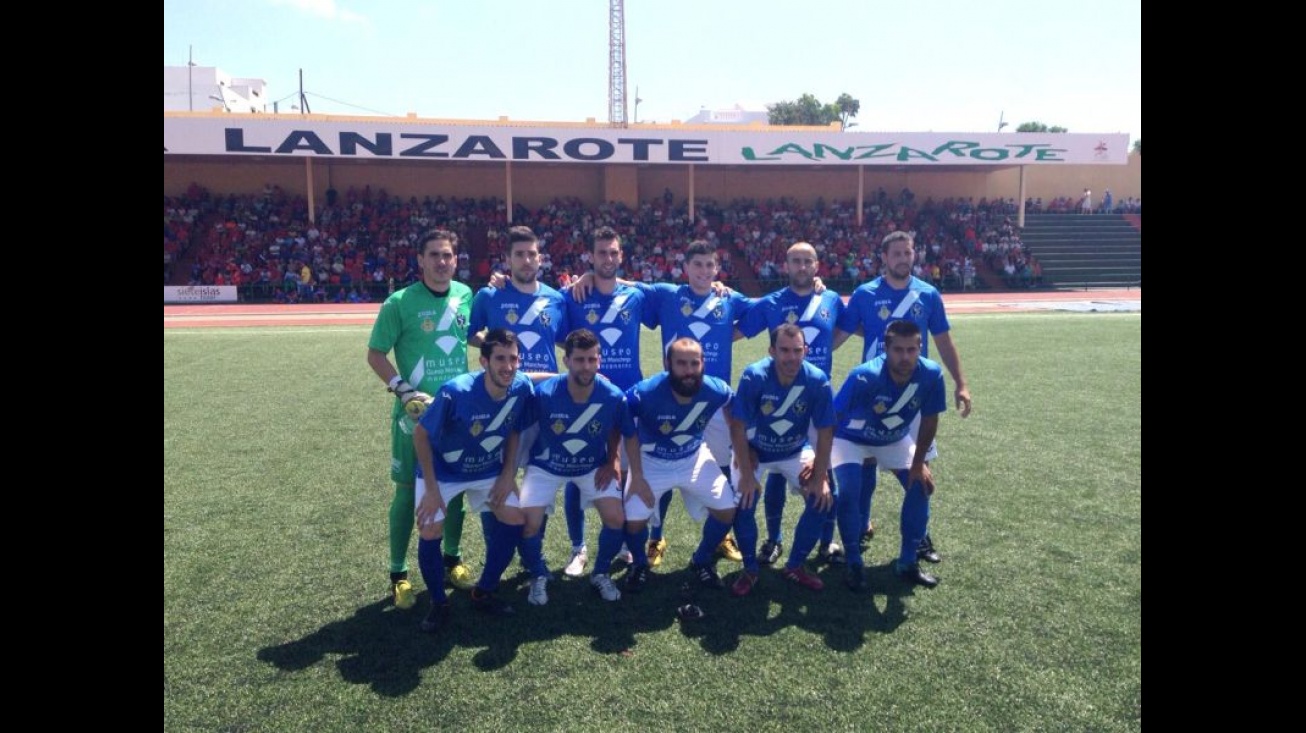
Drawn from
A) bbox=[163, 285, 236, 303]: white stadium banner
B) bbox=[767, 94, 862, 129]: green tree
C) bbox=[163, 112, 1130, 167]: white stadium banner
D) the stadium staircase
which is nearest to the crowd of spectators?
bbox=[163, 285, 236, 303]: white stadium banner

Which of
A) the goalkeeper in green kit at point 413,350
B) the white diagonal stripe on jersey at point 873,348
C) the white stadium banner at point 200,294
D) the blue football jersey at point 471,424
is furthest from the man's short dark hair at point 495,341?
the white stadium banner at point 200,294

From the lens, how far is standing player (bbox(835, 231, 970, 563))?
204 inches

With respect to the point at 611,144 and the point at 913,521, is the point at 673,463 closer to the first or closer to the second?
the point at 913,521

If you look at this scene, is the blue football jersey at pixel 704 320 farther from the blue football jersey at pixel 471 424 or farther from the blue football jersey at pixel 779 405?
the blue football jersey at pixel 471 424

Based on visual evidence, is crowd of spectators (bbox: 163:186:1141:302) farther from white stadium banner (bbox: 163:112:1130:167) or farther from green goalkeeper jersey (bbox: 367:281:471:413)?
green goalkeeper jersey (bbox: 367:281:471:413)

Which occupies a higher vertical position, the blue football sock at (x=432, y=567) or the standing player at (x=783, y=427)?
the standing player at (x=783, y=427)

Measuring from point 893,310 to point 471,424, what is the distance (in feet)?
9.56

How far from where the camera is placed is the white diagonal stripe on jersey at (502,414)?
4.29 m

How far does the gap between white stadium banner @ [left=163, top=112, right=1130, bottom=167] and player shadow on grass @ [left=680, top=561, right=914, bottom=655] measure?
25.7 metres

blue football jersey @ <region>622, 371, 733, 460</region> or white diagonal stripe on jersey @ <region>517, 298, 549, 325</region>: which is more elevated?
white diagonal stripe on jersey @ <region>517, 298, 549, 325</region>

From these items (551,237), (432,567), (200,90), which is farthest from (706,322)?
(200,90)

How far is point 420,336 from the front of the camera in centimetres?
452

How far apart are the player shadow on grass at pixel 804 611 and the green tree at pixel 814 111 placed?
71.9 m
